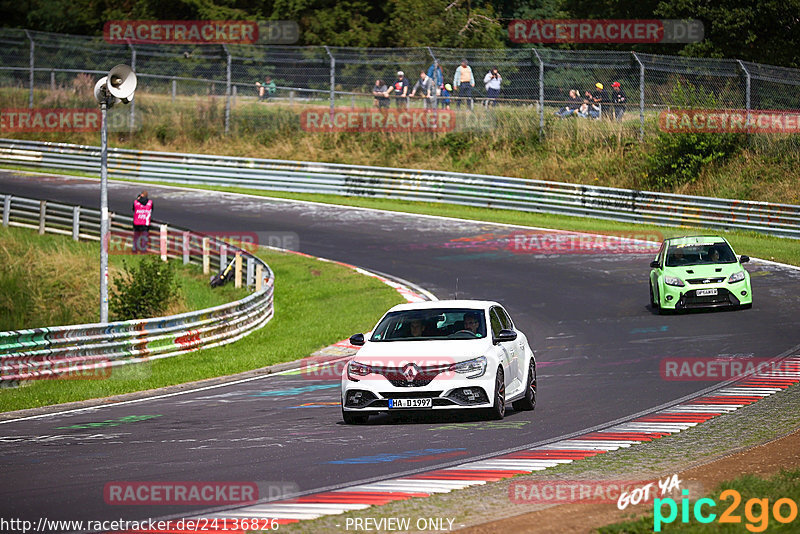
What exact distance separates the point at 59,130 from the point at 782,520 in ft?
151

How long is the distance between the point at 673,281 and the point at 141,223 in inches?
607

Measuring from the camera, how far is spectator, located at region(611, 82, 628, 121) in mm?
38250

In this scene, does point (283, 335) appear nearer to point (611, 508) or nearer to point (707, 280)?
point (707, 280)

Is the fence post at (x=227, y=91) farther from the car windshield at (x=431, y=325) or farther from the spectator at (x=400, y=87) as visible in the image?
the car windshield at (x=431, y=325)

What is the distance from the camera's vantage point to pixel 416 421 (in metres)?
12.9

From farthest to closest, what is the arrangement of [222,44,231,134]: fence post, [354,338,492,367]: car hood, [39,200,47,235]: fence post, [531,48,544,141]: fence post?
[222,44,231,134]: fence post, [531,48,544,141]: fence post, [39,200,47,235]: fence post, [354,338,492,367]: car hood

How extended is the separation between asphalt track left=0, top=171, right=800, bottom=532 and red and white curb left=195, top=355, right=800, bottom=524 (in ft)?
1.12

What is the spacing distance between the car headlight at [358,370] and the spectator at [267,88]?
32166mm

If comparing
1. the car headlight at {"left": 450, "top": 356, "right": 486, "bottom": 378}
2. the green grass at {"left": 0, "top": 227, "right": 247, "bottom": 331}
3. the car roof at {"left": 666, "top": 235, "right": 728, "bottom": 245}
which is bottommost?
the green grass at {"left": 0, "top": 227, "right": 247, "bottom": 331}

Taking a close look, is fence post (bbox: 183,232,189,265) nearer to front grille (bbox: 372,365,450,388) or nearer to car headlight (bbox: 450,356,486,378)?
front grille (bbox: 372,365,450,388)

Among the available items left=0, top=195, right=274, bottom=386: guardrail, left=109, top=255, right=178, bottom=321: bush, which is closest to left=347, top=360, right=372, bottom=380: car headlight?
left=0, top=195, right=274, bottom=386: guardrail

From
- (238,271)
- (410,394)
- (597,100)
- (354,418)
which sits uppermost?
(597,100)

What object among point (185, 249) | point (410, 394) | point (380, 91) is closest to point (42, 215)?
point (185, 249)

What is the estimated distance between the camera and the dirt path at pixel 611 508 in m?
7.53
